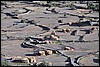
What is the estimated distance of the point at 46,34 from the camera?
31.9 m

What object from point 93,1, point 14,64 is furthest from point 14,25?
point 93,1

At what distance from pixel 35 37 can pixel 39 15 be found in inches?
504

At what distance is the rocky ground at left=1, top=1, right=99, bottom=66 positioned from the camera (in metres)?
Result: 24.0

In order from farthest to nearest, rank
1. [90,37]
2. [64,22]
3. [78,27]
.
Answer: [64,22] → [78,27] → [90,37]

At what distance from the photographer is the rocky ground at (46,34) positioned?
2402 centimetres

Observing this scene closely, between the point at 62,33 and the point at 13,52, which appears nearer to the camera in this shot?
the point at 13,52

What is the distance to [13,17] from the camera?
137 feet

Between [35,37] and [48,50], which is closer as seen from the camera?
[48,50]

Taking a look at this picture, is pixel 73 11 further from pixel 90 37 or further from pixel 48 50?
pixel 48 50

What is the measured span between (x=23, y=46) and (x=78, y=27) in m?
9.22

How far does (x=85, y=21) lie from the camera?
38312 millimetres

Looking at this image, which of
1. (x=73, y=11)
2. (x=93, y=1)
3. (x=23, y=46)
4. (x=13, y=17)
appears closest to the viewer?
(x=23, y=46)

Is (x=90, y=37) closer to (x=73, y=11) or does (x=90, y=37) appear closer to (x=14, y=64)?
(x=14, y=64)

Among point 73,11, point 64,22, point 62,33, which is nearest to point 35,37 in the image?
point 62,33
